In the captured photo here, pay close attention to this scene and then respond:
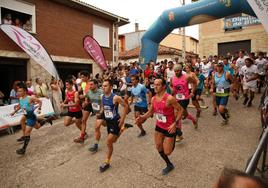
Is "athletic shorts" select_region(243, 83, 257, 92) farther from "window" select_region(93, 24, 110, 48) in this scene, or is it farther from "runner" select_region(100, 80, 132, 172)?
"window" select_region(93, 24, 110, 48)

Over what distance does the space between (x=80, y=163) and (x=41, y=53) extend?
733 centimetres

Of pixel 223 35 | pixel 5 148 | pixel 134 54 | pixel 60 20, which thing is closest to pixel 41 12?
pixel 60 20

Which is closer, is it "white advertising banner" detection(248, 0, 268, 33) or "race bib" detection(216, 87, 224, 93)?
"white advertising banner" detection(248, 0, 268, 33)

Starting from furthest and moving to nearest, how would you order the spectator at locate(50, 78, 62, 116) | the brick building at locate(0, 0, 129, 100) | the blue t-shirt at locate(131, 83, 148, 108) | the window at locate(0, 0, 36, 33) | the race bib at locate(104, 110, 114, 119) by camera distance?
the brick building at locate(0, 0, 129, 100)
the window at locate(0, 0, 36, 33)
the spectator at locate(50, 78, 62, 116)
the blue t-shirt at locate(131, 83, 148, 108)
the race bib at locate(104, 110, 114, 119)

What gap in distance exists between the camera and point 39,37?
1330cm

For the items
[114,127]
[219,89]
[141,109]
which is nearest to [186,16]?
[219,89]

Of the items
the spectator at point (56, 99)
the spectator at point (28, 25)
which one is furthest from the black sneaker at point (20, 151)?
the spectator at point (28, 25)

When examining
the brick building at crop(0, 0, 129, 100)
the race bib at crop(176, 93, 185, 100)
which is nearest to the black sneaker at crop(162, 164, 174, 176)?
the race bib at crop(176, 93, 185, 100)

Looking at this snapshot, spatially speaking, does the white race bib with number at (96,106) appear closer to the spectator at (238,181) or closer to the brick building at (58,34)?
the spectator at (238,181)

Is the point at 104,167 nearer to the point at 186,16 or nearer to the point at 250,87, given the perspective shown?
the point at 250,87

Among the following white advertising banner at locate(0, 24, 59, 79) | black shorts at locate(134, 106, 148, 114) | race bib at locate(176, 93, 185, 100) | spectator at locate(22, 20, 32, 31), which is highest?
spectator at locate(22, 20, 32, 31)

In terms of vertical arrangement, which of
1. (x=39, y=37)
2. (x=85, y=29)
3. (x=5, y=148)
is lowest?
(x=5, y=148)

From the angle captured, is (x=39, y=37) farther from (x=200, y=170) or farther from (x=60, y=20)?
(x=200, y=170)

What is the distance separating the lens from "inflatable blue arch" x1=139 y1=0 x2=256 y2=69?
894cm
